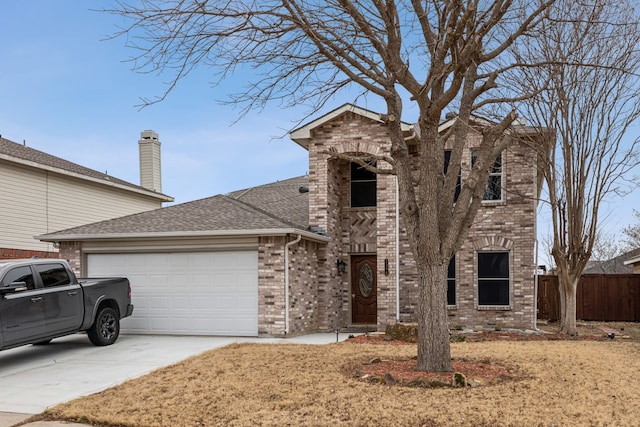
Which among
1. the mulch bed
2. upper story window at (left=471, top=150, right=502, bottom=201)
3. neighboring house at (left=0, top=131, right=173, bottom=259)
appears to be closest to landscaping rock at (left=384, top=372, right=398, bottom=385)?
the mulch bed

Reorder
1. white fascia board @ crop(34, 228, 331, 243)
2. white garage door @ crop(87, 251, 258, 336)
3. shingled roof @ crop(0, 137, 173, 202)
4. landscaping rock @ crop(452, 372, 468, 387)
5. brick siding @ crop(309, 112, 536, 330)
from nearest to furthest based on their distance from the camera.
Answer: landscaping rock @ crop(452, 372, 468, 387)
white fascia board @ crop(34, 228, 331, 243)
white garage door @ crop(87, 251, 258, 336)
brick siding @ crop(309, 112, 536, 330)
shingled roof @ crop(0, 137, 173, 202)

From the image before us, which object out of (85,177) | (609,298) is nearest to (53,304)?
(85,177)

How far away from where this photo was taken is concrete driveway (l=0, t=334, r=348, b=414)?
845 centimetres

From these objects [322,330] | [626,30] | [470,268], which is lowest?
[322,330]

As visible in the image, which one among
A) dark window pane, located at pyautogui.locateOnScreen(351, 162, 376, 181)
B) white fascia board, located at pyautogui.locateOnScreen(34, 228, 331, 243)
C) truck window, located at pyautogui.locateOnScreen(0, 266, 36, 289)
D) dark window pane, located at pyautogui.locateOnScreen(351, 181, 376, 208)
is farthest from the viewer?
dark window pane, located at pyautogui.locateOnScreen(351, 162, 376, 181)

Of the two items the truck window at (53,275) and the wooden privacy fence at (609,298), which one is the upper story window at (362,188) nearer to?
the truck window at (53,275)

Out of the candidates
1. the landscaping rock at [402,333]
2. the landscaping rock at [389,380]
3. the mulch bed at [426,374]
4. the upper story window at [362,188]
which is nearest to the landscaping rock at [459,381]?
the mulch bed at [426,374]

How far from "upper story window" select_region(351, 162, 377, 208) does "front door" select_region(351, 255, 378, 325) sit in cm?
160

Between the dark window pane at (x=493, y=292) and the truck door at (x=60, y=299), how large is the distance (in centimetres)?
1067

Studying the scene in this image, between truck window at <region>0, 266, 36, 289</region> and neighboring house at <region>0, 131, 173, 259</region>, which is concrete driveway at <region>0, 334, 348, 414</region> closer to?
truck window at <region>0, 266, 36, 289</region>

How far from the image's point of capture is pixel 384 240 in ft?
54.1

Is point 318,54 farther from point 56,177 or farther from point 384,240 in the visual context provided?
point 56,177

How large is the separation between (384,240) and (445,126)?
12.5ft

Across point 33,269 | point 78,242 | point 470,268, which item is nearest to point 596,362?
point 470,268
